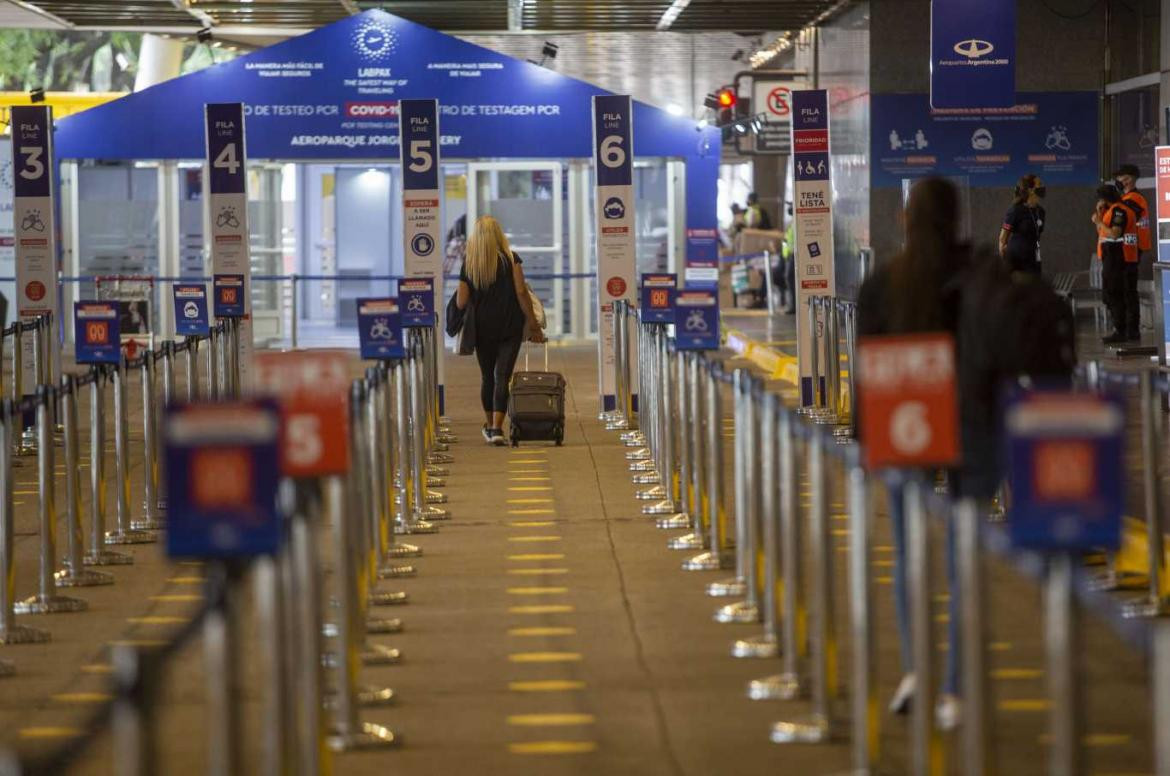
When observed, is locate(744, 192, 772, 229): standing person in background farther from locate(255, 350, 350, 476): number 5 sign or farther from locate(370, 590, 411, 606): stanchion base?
locate(255, 350, 350, 476): number 5 sign

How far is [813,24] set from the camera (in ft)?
97.0

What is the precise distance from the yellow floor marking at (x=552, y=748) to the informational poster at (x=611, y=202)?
12159 mm

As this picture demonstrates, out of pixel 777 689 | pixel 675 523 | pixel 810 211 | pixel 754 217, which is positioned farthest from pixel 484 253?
pixel 754 217

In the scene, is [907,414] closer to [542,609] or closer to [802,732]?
[802,732]

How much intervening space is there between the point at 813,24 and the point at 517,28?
15.1ft

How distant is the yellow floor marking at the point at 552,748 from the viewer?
6707 mm

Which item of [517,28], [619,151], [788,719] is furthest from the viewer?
[517,28]

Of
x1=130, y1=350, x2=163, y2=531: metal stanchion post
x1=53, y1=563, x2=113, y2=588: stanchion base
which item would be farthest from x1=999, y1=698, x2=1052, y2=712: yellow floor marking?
x1=130, y1=350, x2=163, y2=531: metal stanchion post

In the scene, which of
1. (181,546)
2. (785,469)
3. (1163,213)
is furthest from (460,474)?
(181,546)

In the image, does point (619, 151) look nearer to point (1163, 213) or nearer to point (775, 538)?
point (1163, 213)

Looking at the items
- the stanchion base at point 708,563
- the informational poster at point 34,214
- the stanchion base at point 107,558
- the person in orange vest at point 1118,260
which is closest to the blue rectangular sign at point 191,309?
the informational poster at point 34,214

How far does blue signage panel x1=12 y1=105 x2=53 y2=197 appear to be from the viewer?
18234 mm

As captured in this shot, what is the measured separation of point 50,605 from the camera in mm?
9734

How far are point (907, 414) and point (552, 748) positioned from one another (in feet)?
6.02
